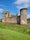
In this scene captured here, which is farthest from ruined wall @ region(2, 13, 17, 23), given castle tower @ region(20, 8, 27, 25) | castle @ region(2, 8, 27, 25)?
castle tower @ region(20, 8, 27, 25)

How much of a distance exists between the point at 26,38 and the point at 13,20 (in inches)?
592

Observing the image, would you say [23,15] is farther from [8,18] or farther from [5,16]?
[5,16]

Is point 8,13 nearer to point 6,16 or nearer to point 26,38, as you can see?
point 6,16

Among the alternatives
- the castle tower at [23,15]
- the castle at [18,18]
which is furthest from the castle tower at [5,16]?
the castle tower at [23,15]

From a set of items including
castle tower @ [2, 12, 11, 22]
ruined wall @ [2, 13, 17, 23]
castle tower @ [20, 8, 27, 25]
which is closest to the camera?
castle tower @ [20, 8, 27, 25]

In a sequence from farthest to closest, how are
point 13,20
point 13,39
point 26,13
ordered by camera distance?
point 13,20
point 26,13
point 13,39

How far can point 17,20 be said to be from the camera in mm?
23062

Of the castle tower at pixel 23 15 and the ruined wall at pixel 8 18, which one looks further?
the ruined wall at pixel 8 18

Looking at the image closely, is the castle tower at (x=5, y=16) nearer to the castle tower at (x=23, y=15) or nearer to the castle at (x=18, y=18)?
the castle at (x=18, y=18)

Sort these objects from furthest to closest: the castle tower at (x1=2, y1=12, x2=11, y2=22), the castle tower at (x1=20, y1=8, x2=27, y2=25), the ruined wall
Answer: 1. the castle tower at (x1=2, y1=12, x2=11, y2=22)
2. the ruined wall
3. the castle tower at (x1=20, y1=8, x2=27, y2=25)

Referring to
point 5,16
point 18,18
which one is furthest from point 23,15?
point 5,16

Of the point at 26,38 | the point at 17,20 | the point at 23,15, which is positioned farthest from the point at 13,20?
the point at 26,38

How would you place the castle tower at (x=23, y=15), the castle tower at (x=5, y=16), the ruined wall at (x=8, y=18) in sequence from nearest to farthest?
the castle tower at (x=23, y=15) < the ruined wall at (x=8, y=18) < the castle tower at (x=5, y=16)

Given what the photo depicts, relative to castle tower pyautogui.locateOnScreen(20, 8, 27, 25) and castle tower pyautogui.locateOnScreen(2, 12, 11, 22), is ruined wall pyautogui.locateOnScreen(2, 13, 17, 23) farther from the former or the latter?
castle tower pyautogui.locateOnScreen(20, 8, 27, 25)
